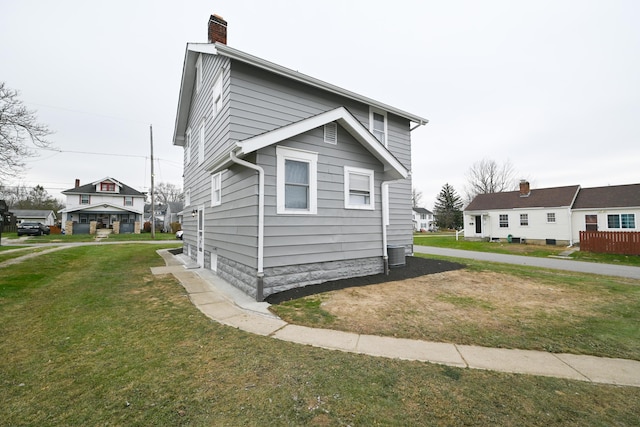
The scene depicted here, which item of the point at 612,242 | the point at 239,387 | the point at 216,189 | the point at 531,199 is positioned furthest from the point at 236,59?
the point at 531,199

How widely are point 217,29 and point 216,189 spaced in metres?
5.70

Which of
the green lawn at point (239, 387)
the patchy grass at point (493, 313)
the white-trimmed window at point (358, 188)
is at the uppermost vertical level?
the white-trimmed window at point (358, 188)

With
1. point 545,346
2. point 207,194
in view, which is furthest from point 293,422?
point 207,194

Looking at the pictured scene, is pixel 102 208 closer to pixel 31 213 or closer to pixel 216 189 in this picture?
pixel 31 213

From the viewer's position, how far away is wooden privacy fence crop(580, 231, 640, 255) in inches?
608

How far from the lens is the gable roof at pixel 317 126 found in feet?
19.4

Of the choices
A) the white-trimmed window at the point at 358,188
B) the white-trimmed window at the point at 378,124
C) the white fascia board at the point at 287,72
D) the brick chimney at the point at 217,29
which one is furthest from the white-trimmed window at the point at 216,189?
the white-trimmed window at the point at 378,124

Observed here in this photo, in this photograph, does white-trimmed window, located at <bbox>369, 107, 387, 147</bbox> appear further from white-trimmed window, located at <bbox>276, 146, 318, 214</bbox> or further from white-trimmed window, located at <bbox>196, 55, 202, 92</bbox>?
white-trimmed window, located at <bbox>196, 55, 202, 92</bbox>

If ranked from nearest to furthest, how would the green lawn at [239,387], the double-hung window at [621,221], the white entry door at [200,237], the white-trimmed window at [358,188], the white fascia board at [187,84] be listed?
the green lawn at [239,387] → the white-trimmed window at [358,188] → the white fascia board at [187,84] → the white entry door at [200,237] → the double-hung window at [621,221]

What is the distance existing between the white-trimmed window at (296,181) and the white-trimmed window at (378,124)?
5.37 m

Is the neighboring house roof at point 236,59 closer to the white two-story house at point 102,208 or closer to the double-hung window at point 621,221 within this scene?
the double-hung window at point 621,221

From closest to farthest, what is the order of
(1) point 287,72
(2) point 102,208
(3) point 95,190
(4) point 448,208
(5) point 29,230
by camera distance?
(1) point 287,72 → (5) point 29,230 → (2) point 102,208 → (3) point 95,190 → (4) point 448,208

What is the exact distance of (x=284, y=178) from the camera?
261 inches

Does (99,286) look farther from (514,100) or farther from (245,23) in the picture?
(514,100)
